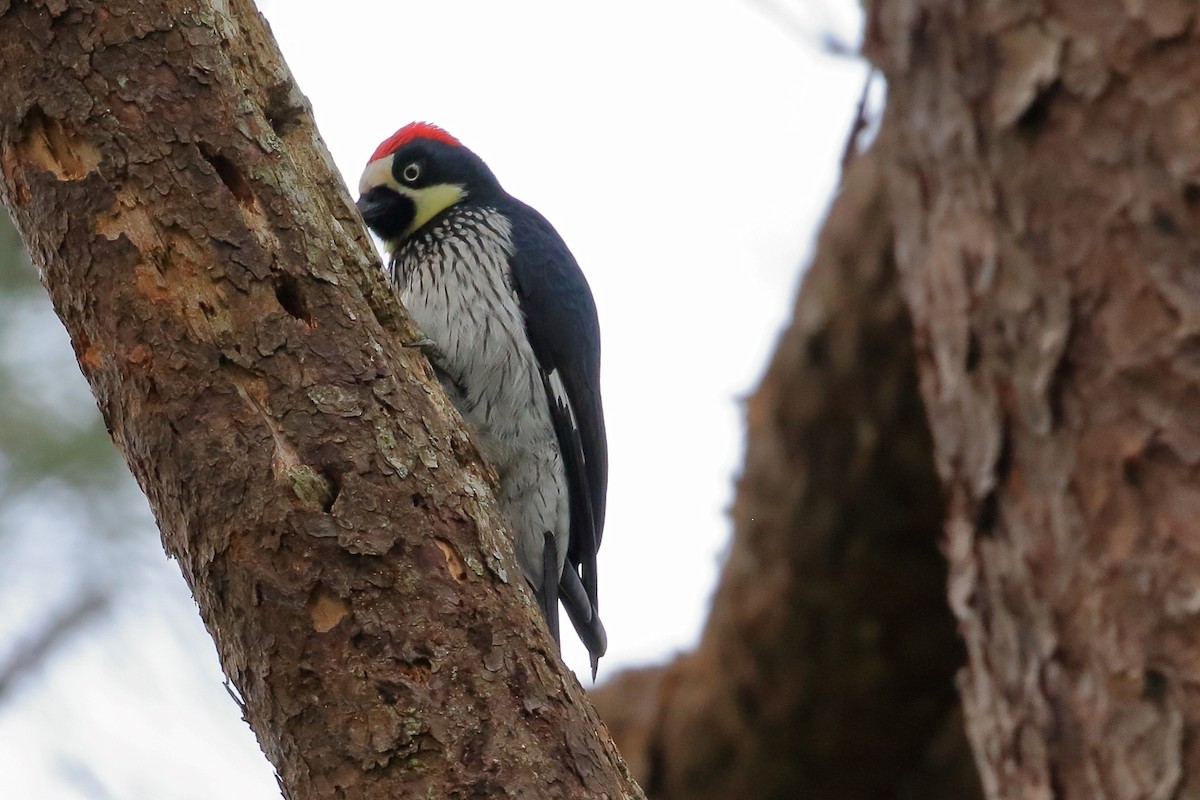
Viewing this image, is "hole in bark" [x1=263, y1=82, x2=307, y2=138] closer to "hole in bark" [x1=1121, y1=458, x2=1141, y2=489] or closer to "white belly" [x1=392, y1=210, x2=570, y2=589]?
"white belly" [x1=392, y1=210, x2=570, y2=589]

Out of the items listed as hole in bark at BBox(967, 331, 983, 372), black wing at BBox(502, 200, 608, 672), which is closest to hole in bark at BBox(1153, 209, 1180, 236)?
hole in bark at BBox(967, 331, 983, 372)

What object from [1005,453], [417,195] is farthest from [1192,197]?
[417,195]

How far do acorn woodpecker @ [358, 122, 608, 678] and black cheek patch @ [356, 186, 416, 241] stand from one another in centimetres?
4

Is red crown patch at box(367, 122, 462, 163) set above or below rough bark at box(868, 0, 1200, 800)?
above

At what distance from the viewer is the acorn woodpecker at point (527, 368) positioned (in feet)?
11.7

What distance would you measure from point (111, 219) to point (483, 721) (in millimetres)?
943

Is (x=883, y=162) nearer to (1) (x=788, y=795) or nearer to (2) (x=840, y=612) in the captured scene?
(2) (x=840, y=612)

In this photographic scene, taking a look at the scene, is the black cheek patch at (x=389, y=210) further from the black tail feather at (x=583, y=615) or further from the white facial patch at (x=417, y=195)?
the black tail feather at (x=583, y=615)

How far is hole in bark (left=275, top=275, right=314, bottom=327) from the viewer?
2129 mm

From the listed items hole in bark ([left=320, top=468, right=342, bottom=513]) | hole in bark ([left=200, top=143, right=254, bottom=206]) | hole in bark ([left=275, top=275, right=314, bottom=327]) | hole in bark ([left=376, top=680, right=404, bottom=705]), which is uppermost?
hole in bark ([left=200, top=143, right=254, bottom=206])

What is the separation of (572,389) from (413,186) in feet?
3.09

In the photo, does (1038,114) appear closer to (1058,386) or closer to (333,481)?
(1058,386)

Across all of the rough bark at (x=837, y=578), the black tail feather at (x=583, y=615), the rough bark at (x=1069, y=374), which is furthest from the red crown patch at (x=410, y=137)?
the rough bark at (x=1069, y=374)

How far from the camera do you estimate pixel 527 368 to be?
3.64 metres
